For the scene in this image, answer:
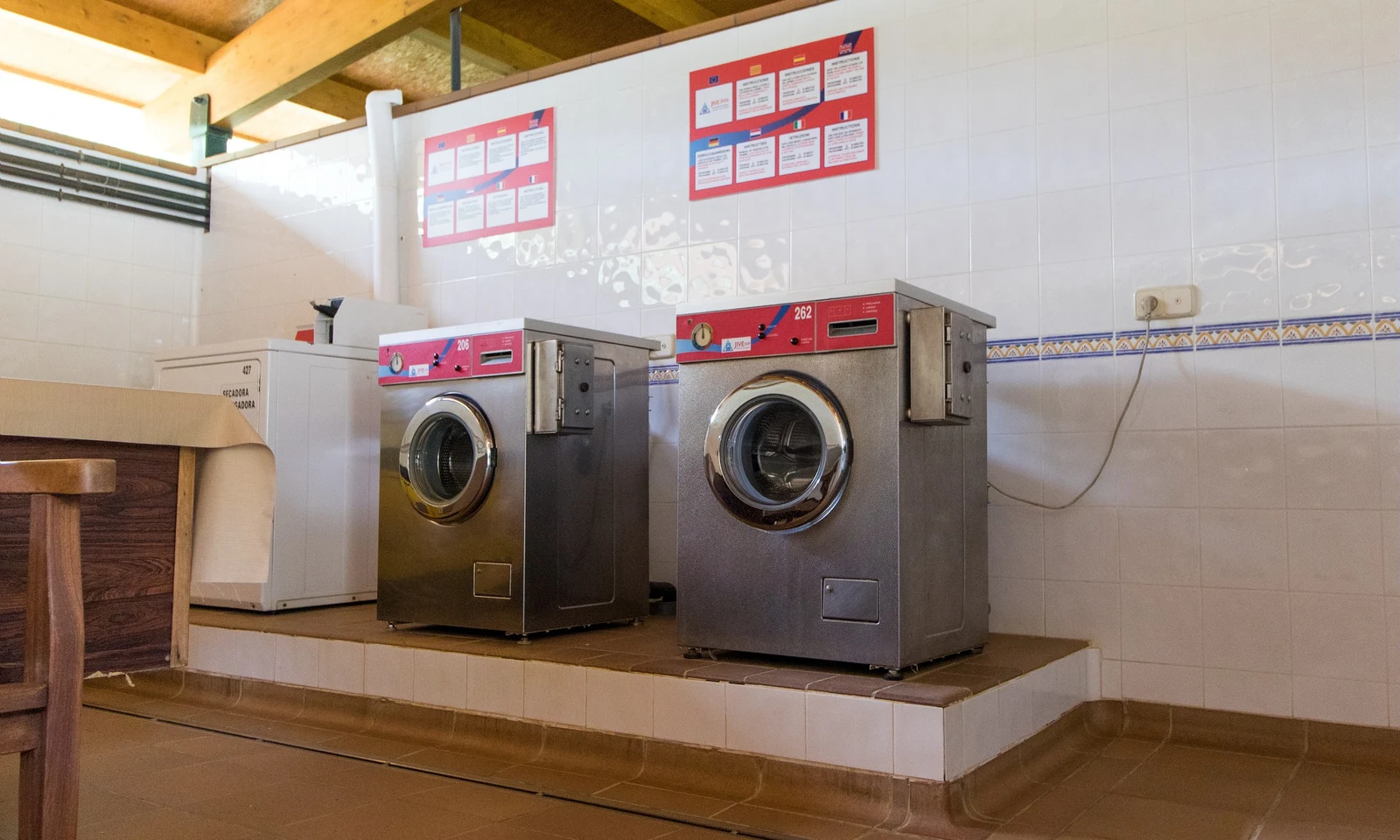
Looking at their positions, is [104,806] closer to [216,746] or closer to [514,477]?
[216,746]

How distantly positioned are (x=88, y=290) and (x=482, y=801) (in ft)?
13.0

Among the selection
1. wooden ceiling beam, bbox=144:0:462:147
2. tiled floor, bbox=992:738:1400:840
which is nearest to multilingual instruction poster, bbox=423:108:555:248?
wooden ceiling beam, bbox=144:0:462:147

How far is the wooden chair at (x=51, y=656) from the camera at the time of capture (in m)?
1.24

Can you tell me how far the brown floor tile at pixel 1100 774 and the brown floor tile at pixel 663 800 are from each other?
867 mm

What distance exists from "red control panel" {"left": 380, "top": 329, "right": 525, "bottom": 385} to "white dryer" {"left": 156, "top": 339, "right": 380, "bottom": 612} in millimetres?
686

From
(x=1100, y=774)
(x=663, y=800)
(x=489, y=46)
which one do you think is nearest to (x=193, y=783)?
(x=663, y=800)

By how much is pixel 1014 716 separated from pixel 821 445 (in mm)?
824

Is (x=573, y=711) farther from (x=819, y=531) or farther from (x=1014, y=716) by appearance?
(x=1014, y=716)

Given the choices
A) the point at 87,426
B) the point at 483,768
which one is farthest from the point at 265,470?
the point at 483,768

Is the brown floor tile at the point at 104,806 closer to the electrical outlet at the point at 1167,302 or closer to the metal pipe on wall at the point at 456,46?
the electrical outlet at the point at 1167,302

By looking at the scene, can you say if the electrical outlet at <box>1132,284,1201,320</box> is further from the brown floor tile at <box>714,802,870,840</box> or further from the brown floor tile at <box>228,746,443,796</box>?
the brown floor tile at <box>228,746,443,796</box>

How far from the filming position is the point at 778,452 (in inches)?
114

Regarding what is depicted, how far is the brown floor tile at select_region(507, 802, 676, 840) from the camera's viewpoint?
2.26 meters

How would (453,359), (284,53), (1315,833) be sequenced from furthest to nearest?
(284,53)
(453,359)
(1315,833)
